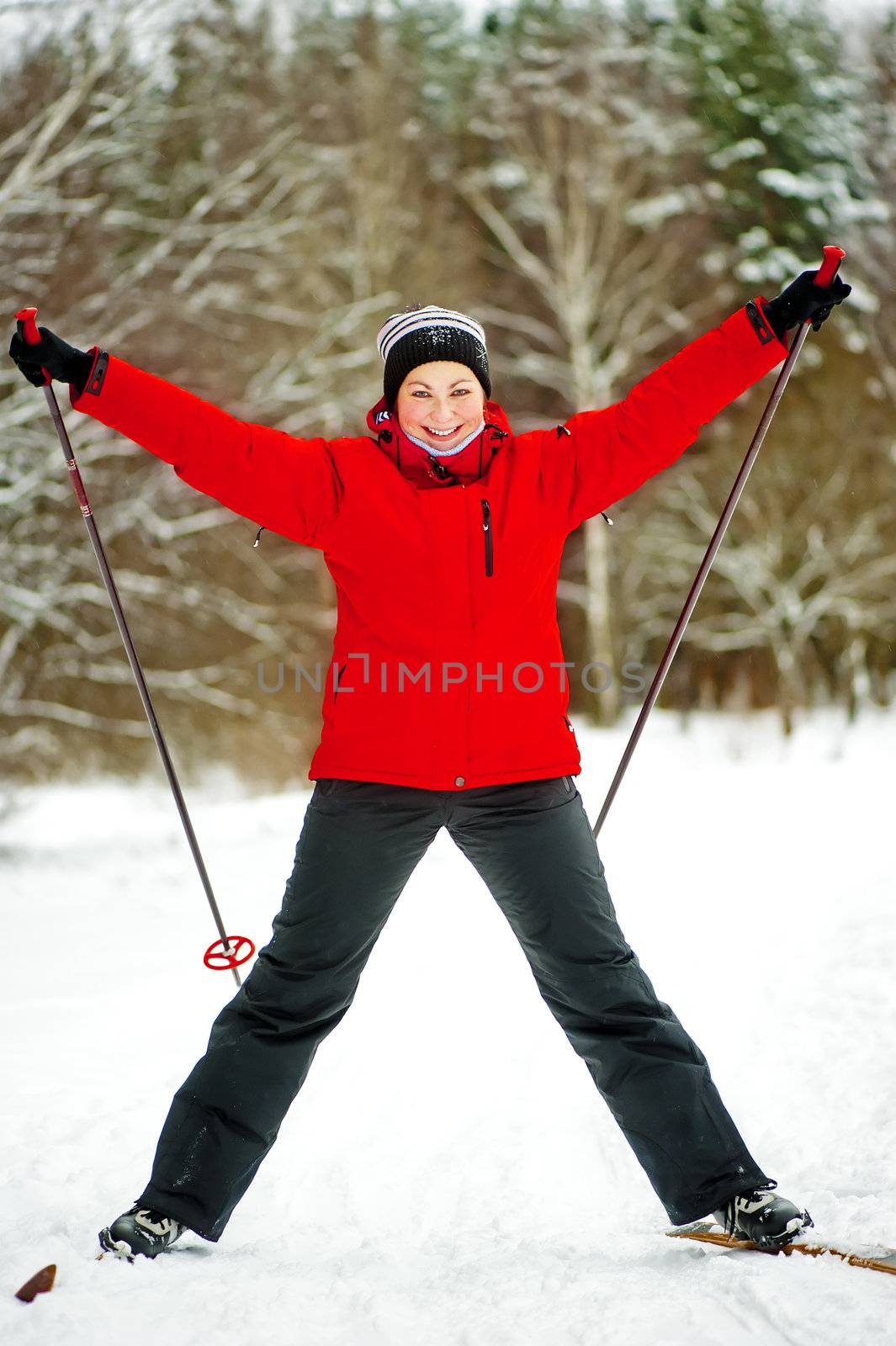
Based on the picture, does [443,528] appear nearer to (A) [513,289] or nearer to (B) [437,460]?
(B) [437,460]

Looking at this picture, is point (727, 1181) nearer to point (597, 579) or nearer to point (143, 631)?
point (143, 631)

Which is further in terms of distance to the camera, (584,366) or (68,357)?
(584,366)

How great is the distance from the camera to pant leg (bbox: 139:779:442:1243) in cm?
180

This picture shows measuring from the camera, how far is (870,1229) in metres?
1.86

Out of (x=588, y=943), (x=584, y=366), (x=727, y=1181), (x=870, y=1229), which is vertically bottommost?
(x=870, y=1229)

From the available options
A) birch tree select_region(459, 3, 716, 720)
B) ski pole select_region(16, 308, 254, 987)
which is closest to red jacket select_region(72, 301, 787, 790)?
ski pole select_region(16, 308, 254, 987)

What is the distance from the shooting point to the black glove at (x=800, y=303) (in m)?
1.87

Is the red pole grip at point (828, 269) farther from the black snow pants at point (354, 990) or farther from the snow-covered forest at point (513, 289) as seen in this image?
the snow-covered forest at point (513, 289)

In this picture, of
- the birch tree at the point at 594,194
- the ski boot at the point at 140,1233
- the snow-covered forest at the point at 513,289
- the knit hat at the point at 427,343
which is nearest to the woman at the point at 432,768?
the ski boot at the point at 140,1233

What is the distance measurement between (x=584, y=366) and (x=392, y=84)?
2543mm

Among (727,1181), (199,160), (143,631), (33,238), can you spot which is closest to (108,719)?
(143,631)

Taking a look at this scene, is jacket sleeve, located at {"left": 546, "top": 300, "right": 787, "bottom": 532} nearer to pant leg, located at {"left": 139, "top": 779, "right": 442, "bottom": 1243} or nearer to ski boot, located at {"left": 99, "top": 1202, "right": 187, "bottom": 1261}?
pant leg, located at {"left": 139, "top": 779, "right": 442, "bottom": 1243}

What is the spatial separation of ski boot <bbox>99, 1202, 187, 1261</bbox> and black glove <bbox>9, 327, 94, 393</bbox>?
1321 millimetres

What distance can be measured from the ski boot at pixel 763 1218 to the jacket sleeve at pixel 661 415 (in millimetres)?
1141
